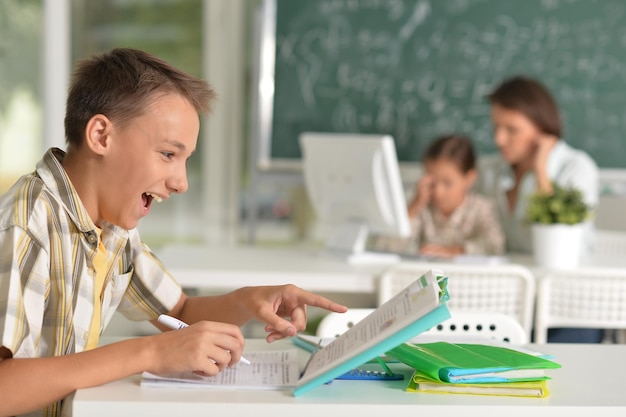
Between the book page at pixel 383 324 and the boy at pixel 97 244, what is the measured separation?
110mm

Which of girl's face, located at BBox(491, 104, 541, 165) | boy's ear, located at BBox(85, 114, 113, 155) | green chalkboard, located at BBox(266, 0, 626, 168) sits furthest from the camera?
green chalkboard, located at BBox(266, 0, 626, 168)

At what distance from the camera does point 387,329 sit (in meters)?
1.19

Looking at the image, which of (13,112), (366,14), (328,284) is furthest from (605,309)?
(13,112)

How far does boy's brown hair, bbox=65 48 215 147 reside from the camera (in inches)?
54.4

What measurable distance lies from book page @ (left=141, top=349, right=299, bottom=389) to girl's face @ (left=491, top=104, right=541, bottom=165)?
2.31 meters

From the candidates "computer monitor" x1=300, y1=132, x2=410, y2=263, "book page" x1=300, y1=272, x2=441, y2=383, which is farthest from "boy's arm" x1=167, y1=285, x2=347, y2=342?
"computer monitor" x1=300, y1=132, x2=410, y2=263

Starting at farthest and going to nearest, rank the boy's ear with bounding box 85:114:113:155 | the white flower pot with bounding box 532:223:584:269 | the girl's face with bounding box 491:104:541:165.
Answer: the girl's face with bounding box 491:104:541:165 < the white flower pot with bounding box 532:223:584:269 < the boy's ear with bounding box 85:114:113:155

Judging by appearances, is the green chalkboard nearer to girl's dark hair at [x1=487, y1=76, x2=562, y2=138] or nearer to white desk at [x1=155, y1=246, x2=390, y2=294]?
girl's dark hair at [x1=487, y1=76, x2=562, y2=138]

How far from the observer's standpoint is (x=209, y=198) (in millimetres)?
4527

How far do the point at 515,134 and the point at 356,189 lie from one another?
2.69 feet

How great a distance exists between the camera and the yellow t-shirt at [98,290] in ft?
4.66

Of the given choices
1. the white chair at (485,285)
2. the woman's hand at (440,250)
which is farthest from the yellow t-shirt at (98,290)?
the woman's hand at (440,250)

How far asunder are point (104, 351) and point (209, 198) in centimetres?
328

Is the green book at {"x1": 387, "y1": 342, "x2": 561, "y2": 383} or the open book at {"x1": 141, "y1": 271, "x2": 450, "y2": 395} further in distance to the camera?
the green book at {"x1": 387, "y1": 342, "x2": 561, "y2": 383}
